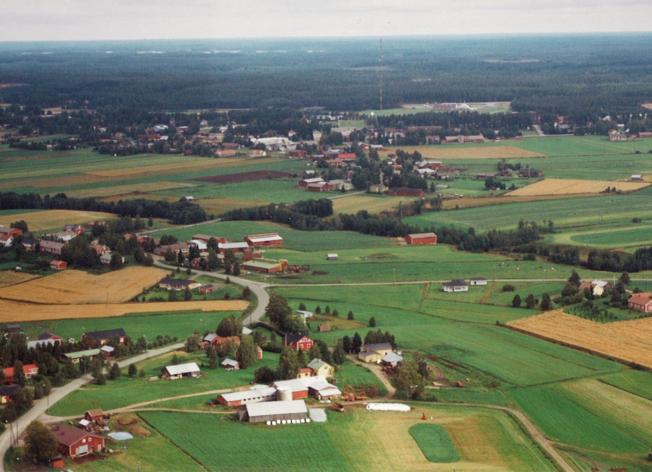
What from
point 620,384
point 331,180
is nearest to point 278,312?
point 620,384

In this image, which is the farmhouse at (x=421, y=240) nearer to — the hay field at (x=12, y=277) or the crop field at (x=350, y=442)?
the hay field at (x=12, y=277)

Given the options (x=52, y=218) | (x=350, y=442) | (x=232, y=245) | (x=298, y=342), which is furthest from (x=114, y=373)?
(x=52, y=218)

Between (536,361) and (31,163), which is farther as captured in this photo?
(31,163)

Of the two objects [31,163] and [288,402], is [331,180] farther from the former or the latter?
[288,402]

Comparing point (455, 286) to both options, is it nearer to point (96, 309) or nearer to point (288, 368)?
point (96, 309)

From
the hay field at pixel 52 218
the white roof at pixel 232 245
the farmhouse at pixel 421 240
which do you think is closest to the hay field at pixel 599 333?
the farmhouse at pixel 421 240

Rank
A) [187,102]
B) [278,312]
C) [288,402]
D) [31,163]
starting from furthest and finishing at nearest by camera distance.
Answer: [187,102]
[31,163]
[278,312]
[288,402]
